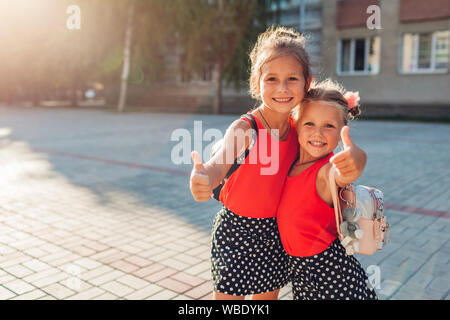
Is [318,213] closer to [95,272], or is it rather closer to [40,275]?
[95,272]

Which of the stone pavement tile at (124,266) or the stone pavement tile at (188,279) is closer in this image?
the stone pavement tile at (188,279)

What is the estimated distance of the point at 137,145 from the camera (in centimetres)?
1126

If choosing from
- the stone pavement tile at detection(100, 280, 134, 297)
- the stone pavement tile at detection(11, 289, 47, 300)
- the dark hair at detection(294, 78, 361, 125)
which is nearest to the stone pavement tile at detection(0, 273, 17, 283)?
the stone pavement tile at detection(11, 289, 47, 300)

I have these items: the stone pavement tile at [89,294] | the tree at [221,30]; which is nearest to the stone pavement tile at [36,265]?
the stone pavement tile at [89,294]

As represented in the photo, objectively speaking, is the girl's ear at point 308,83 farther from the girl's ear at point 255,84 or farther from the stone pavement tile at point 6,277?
the stone pavement tile at point 6,277

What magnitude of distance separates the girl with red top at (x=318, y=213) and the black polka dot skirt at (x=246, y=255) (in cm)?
9

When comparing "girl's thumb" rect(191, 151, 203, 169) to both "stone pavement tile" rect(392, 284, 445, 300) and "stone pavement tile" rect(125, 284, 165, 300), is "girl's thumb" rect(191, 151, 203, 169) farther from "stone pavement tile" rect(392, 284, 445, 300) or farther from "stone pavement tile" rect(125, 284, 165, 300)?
"stone pavement tile" rect(392, 284, 445, 300)

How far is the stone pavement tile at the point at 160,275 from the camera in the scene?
137 inches

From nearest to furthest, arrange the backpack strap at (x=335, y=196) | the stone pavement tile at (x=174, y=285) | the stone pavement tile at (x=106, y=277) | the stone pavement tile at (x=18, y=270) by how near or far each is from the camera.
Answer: the backpack strap at (x=335, y=196) → the stone pavement tile at (x=174, y=285) → the stone pavement tile at (x=106, y=277) → the stone pavement tile at (x=18, y=270)

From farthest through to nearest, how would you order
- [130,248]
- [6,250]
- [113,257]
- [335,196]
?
[130,248] → [6,250] → [113,257] → [335,196]

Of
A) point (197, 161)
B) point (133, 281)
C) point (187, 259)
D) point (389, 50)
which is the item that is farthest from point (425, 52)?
point (197, 161)

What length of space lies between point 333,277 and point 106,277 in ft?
7.40

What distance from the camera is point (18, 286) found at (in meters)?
3.29

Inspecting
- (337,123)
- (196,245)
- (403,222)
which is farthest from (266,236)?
(403,222)
